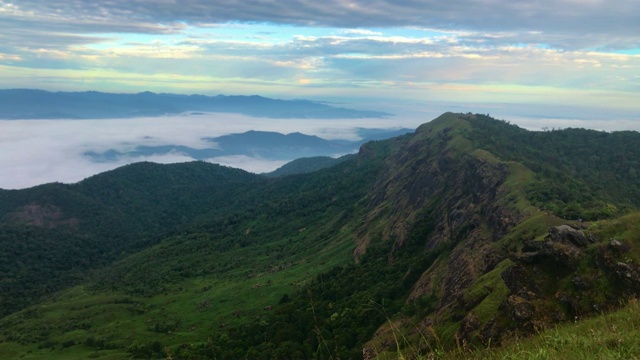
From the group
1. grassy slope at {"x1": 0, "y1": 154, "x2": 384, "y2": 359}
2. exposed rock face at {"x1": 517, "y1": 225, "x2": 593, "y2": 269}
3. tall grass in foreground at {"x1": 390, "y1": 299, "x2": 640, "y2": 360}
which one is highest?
tall grass in foreground at {"x1": 390, "y1": 299, "x2": 640, "y2": 360}

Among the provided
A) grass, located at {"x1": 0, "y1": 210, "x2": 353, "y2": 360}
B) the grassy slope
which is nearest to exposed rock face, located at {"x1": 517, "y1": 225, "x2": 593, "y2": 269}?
the grassy slope

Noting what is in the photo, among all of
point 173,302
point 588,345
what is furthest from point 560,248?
point 173,302

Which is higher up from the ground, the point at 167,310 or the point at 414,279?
the point at 414,279

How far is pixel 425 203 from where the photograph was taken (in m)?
127

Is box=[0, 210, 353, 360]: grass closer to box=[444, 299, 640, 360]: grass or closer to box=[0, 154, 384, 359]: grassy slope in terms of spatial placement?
box=[0, 154, 384, 359]: grassy slope

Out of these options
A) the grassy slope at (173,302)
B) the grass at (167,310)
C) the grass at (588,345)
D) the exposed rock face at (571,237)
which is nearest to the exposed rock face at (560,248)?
the exposed rock face at (571,237)

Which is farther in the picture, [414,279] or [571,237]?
[414,279]

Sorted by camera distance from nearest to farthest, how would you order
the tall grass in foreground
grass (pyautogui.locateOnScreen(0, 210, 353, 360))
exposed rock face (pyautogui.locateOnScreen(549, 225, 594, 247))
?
1. the tall grass in foreground
2. exposed rock face (pyautogui.locateOnScreen(549, 225, 594, 247))
3. grass (pyautogui.locateOnScreen(0, 210, 353, 360))

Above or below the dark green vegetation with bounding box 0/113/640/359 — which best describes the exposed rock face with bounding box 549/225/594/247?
above

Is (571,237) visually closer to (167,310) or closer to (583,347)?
(583,347)

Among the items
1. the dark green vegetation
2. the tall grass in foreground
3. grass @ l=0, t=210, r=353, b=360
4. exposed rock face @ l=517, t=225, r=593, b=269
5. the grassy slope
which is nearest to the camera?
the tall grass in foreground

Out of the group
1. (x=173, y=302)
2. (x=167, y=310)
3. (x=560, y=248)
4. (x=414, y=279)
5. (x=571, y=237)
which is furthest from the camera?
(x=173, y=302)

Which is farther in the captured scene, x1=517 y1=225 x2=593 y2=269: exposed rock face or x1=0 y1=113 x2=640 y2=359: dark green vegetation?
x1=517 y1=225 x2=593 y2=269: exposed rock face

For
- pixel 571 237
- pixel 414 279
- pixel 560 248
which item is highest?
pixel 571 237
